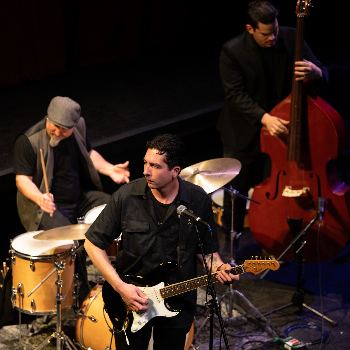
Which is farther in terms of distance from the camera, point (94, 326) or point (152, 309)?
point (94, 326)

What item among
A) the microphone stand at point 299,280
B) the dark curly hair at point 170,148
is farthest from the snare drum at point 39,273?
the microphone stand at point 299,280

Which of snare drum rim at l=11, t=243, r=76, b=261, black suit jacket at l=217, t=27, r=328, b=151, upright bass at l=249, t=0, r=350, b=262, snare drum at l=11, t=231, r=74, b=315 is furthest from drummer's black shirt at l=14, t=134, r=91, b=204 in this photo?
upright bass at l=249, t=0, r=350, b=262

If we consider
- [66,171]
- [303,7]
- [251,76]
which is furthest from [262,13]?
[66,171]

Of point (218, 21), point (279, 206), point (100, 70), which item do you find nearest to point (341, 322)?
point (279, 206)

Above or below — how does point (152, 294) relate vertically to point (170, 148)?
below

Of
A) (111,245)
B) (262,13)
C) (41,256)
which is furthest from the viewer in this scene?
(262,13)

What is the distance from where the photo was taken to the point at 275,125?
13.3 ft

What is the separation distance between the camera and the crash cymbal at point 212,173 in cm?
364

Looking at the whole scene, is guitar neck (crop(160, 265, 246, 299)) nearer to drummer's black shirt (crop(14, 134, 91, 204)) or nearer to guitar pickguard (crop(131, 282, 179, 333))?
guitar pickguard (crop(131, 282, 179, 333))

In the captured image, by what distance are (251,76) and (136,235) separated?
198 cm

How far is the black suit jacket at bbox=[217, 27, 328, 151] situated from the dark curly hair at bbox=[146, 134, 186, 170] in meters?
1.50

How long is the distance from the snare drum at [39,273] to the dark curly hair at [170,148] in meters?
1.22

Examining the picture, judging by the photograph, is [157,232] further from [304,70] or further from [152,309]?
[304,70]

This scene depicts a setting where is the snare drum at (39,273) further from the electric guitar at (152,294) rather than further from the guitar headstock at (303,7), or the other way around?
the guitar headstock at (303,7)
